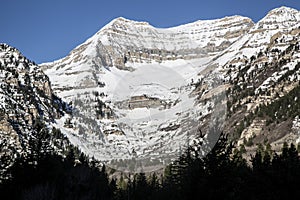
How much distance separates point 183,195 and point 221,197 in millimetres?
2770

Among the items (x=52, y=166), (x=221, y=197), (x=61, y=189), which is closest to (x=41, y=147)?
(x=52, y=166)

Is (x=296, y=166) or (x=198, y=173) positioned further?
(x=296, y=166)

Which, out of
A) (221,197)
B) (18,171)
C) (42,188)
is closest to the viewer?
(221,197)

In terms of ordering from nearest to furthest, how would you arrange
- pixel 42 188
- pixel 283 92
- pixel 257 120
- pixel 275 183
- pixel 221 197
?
pixel 221 197
pixel 275 183
pixel 42 188
pixel 257 120
pixel 283 92

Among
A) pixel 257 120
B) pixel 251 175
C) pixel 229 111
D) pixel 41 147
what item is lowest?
pixel 251 175

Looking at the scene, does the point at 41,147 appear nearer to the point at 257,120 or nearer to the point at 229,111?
the point at 257,120

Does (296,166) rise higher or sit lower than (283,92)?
lower

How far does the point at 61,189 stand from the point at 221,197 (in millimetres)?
18562

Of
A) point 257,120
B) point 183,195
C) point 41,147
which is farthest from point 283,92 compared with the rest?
point 183,195

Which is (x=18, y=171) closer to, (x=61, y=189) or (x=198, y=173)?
(x=61, y=189)

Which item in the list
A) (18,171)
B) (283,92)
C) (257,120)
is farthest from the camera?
(283,92)

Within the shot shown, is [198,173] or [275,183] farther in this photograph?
[275,183]

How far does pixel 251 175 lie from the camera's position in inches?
1521

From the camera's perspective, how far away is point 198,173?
2873 cm
